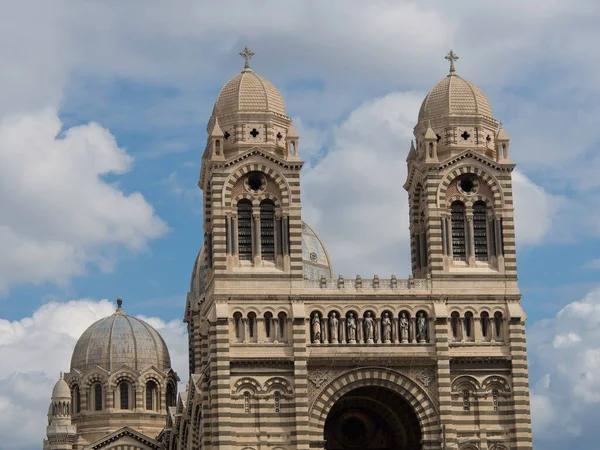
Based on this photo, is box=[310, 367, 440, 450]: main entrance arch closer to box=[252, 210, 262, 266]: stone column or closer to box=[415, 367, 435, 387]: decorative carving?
box=[415, 367, 435, 387]: decorative carving

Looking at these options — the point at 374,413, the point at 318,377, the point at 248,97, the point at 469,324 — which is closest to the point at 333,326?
the point at 318,377

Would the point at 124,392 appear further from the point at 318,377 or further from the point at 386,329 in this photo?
the point at 386,329

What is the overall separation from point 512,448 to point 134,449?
3227cm

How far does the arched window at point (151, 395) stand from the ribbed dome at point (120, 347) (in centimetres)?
118

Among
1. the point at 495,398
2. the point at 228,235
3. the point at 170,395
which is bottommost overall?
the point at 495,398

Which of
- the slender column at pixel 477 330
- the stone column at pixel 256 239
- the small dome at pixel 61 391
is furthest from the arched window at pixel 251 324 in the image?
the small dome at pixel 61 391

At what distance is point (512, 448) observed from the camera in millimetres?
70250

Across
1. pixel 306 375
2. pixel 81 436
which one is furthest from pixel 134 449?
pixel 306 375

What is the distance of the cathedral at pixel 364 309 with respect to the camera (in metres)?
69.9

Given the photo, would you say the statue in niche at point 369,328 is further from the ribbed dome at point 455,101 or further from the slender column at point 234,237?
the ribbed dome at point 455,101

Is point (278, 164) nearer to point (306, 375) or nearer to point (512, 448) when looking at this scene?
point (306, 375)

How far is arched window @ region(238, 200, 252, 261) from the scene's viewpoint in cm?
7181

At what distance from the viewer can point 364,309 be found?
233ft

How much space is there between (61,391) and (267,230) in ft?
96.9
